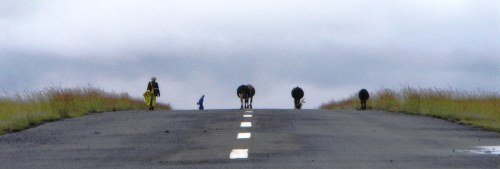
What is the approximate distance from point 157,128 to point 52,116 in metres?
7.04

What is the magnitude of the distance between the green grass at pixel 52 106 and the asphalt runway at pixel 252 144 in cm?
82

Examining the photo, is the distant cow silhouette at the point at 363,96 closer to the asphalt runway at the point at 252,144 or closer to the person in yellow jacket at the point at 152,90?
the person in yellow jacket at the point at 152,90

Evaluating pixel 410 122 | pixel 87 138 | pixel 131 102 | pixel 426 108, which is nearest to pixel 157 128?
pixel 87 138

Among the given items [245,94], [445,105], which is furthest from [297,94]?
[445,105]

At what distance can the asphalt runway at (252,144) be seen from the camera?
17.0 m

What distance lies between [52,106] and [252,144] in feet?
55.8

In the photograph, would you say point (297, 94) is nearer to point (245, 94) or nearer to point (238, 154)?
point (245, 94)

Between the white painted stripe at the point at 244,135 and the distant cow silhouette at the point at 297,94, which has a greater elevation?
the distant cow silhouette at the point at 297,94

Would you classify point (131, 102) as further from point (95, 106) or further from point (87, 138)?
point (87, 138)

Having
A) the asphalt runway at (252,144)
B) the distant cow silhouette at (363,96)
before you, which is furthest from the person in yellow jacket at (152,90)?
the asphalt runway at (252,144)

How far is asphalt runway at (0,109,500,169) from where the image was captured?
17.0 m

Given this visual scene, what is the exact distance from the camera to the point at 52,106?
36.6 meters

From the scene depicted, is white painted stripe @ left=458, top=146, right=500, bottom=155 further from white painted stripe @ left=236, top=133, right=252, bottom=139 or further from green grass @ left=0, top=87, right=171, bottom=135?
green grass @ left=0, top=87, right=171, bottom=135

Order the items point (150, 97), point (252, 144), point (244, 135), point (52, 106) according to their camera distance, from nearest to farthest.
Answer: point (252, 144), point (244, 135), point (52, 106), point (150, 97)
